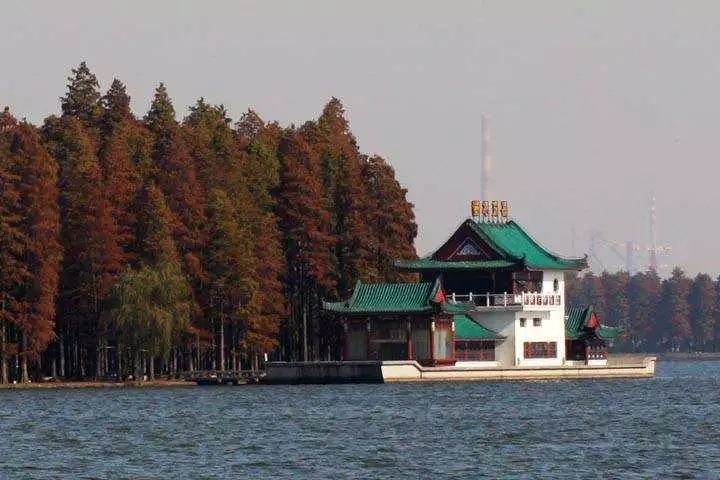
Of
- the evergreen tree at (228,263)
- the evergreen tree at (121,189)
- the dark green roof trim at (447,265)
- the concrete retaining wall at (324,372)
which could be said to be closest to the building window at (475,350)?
the dark green roof trim at (447,265)

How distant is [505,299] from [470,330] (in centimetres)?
331

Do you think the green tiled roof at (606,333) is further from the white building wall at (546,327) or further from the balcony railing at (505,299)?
the balcony railing at (505,299)

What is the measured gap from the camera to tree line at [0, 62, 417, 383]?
127062mm

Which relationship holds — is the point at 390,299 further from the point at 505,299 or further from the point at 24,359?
the point at 24,359

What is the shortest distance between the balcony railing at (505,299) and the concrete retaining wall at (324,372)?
29.4ft

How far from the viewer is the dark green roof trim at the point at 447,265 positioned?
136 metres

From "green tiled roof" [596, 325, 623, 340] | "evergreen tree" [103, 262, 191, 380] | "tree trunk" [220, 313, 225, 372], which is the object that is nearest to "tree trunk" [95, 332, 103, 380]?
"evergreen tree" [103, 262, 191, 380]

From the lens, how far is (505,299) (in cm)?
13662

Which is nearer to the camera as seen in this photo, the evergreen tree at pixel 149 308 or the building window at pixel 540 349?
the evergreen tree at pixel 149 308

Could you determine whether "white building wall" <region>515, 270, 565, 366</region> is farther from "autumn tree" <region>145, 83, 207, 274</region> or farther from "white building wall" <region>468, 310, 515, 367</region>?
"autumn tree" <region>145, 83, 207, 274</region>

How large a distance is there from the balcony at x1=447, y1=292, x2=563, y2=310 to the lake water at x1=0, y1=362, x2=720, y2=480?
13.2 m

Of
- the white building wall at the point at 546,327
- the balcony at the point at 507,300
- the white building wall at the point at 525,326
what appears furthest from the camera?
the white building wall at the point at 546,327

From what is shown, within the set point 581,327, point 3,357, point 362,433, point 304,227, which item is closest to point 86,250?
point 3,357

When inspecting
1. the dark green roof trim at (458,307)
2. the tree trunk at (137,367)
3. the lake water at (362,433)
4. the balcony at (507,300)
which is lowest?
the lake water at (362,433)
